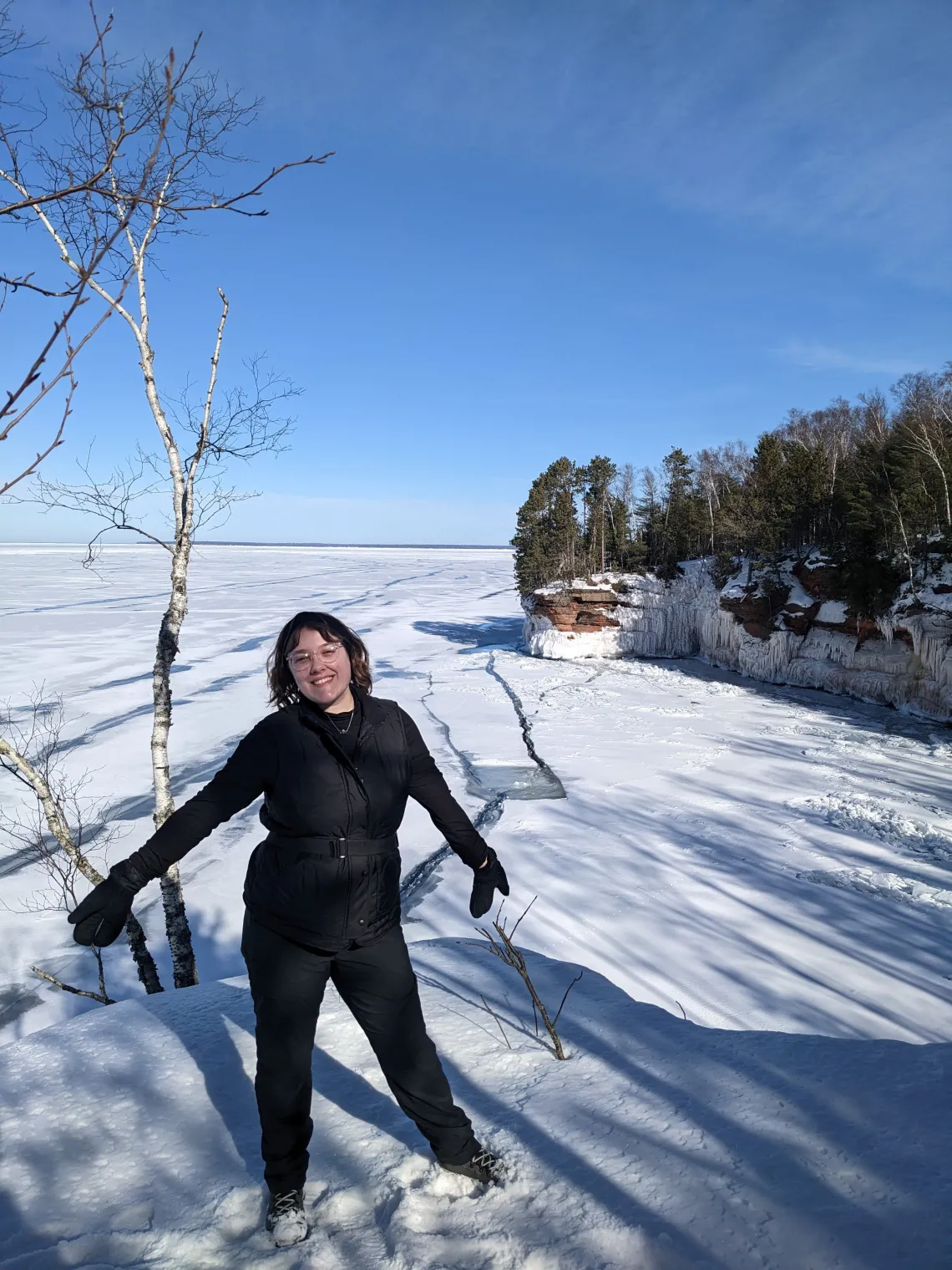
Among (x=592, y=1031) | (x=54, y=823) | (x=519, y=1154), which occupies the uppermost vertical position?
(x=54, y=823)

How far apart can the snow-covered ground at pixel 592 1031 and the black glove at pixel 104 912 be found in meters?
0.85

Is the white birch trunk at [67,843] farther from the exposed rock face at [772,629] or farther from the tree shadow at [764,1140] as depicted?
the exposed rock face at [772,629]

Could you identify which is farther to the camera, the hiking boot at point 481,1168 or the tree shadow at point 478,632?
the tree shadow at point 478,632

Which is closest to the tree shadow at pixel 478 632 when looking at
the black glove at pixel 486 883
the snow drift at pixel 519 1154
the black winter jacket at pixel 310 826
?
the snow drift at pixel 519 1154

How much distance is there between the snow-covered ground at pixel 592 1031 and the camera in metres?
2.08

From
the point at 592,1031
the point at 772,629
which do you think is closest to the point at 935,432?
the point at 772,629

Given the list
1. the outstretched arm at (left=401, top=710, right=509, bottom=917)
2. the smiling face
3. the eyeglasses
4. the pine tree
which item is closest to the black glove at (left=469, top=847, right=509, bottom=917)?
the outstretched arm at (left=401, top=710, right=509, bottom=917)

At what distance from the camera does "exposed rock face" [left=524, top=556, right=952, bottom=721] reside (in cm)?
1912

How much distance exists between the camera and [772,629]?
2466 cm

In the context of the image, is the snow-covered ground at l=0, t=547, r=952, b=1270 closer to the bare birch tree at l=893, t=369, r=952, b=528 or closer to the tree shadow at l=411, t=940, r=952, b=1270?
the tree shadow at l=411, t=940, r=952, b=1270

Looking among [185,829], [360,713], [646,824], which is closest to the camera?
[185,829]

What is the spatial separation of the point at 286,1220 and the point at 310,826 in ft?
3.66

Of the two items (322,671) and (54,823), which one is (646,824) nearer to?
(54,823)

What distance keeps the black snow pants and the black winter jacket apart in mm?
71
